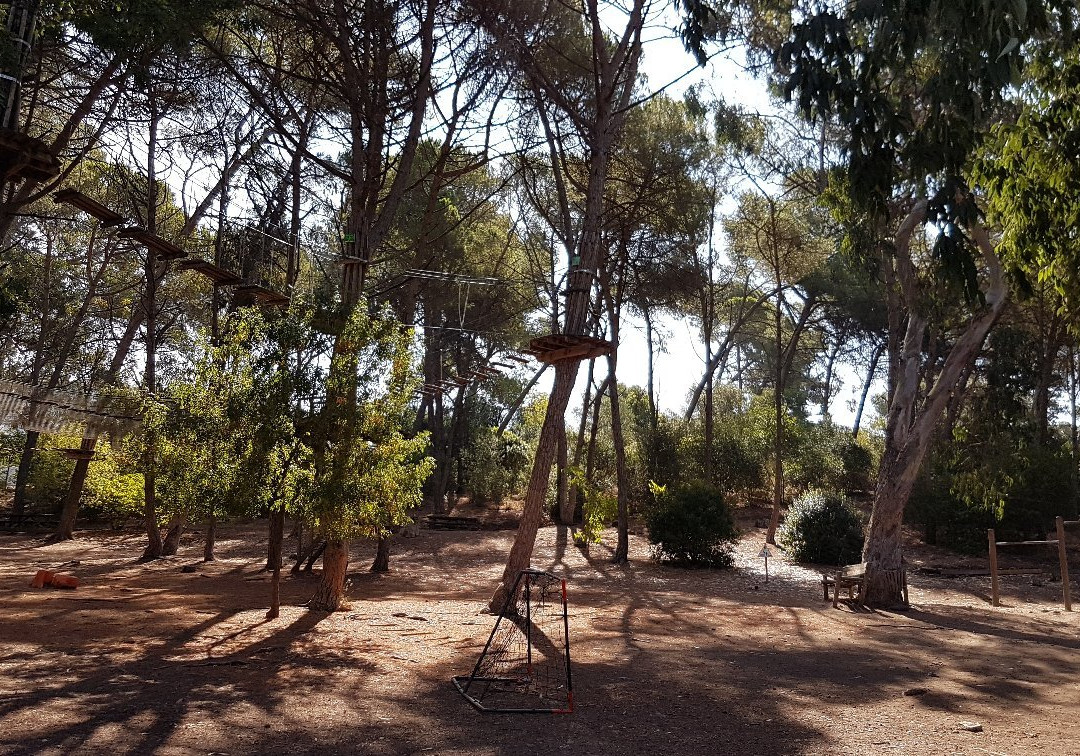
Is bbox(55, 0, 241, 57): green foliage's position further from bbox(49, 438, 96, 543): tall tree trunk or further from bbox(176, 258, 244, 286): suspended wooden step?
bbox(49, 438, 96, 543): tall tree trunk

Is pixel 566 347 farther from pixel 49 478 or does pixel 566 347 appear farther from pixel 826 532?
pixel 49 478

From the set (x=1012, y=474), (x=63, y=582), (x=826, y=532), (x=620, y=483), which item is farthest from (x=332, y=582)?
(x=1012, y=474)

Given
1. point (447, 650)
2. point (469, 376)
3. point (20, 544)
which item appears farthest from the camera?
point (20, 544)

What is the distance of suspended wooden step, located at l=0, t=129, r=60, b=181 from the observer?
308 inches

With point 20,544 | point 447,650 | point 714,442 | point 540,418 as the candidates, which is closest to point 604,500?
point 714,442

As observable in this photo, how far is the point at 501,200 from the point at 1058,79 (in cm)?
1893

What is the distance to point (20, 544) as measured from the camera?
19.7 metres

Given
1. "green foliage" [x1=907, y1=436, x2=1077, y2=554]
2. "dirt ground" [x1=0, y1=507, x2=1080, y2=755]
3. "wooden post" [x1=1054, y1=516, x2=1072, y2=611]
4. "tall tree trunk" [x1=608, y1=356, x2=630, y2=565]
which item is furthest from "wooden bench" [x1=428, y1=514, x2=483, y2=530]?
"wooden post" [x1=1054, y1=516, x2=1072, y2=611]

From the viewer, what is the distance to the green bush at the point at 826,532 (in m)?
18.9

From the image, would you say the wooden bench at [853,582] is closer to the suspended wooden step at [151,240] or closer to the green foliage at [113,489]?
the suspended wooden step at [151,240]

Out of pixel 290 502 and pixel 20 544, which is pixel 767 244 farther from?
pixel 20 544

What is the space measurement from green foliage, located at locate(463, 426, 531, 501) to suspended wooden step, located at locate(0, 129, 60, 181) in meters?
19.4

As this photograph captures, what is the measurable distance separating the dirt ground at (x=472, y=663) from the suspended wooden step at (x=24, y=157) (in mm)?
4679

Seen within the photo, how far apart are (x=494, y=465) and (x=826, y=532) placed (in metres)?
11.5
